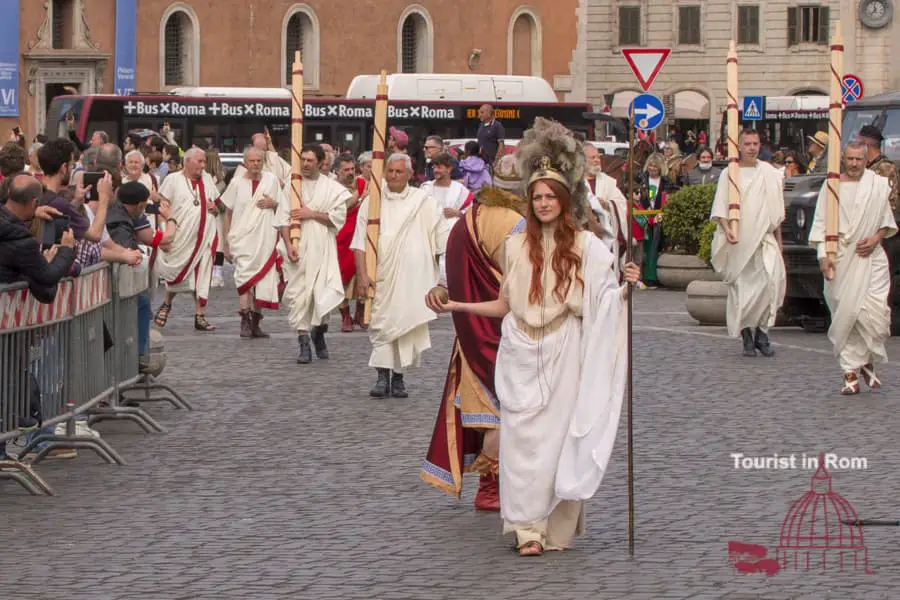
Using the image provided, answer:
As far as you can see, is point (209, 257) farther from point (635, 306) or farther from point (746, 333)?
point (746, 333)

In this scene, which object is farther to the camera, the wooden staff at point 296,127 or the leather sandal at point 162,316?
the leather sandal at point 162,316

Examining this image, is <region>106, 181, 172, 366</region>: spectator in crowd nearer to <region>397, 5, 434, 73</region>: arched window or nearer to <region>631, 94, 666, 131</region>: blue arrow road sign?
<region>631, 94, 666, 131</region>: blue arrow road sign

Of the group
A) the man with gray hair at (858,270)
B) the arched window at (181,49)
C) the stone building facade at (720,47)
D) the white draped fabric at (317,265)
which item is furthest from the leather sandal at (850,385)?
the stone building facade at (720,47)

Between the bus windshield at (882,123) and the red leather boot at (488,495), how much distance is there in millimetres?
10870

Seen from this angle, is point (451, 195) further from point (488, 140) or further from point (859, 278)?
point (488, 140)

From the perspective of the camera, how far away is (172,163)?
2664cm

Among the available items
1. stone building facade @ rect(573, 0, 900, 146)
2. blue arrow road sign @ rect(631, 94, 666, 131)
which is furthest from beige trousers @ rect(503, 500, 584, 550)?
stone building facade @ rect(573, 0, 900, 146)

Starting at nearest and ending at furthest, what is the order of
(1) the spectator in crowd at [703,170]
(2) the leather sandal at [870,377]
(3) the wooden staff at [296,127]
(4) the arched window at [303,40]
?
(2) the leather sandal at [870,377] < (3) the wooden staff at [296,127] < (1) the spectator in crowd at [703,170] < (4) the arched window at [303,40]

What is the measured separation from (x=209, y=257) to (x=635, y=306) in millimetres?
4630

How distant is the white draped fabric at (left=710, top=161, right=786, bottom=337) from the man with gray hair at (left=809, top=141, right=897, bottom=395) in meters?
2.47

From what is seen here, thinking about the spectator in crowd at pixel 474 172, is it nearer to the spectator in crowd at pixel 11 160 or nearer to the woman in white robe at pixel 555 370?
the spectator in crowd at pixel 11 160

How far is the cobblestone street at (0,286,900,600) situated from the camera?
775 centimetres

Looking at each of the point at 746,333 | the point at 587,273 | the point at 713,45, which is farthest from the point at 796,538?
the point at 713,45

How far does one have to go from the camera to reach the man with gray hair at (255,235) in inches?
747
